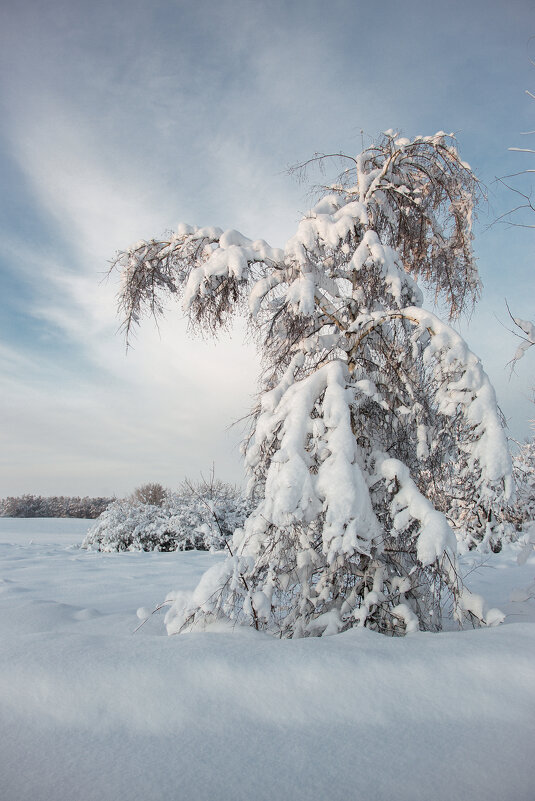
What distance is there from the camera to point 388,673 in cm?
187

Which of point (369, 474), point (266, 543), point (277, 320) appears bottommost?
point (266, 543)

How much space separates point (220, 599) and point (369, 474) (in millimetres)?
1281

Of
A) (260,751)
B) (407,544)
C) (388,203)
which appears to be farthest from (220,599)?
(388,203)

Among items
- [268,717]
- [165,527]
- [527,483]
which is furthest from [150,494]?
[268,717]

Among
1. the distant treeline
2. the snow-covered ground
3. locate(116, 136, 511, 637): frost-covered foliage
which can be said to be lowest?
the distant treeline

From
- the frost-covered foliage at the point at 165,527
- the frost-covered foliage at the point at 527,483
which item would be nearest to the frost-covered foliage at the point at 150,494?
the frost-covered foliage at the point at 165,527

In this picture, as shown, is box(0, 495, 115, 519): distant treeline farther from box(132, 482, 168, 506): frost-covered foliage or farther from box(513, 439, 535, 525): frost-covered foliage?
box(513, 439, 535, 525): frost-covered foliage

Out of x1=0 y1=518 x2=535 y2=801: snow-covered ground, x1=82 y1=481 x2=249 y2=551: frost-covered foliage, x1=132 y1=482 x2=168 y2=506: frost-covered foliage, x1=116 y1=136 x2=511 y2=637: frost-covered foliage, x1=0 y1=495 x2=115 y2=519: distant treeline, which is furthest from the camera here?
x1=0 y1=495 x2=115 y2=519: distant treeline

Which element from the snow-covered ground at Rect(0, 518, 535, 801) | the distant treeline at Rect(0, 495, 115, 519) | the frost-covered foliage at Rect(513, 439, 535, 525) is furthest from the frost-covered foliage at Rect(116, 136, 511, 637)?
the distant treeline at Rect(0, 495, 115, 519)

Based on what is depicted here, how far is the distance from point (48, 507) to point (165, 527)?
61.0 feet

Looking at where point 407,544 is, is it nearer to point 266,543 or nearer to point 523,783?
point 266,543

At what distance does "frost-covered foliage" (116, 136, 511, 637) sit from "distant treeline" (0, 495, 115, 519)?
23.9m

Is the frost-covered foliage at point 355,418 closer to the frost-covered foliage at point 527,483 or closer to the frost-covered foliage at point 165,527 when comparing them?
the frost-covered foliage at point 165,527

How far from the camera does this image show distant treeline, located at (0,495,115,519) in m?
25.2
